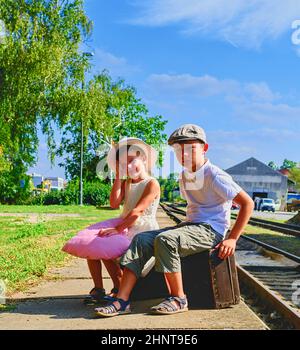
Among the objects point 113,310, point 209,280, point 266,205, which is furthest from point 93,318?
point 266,205

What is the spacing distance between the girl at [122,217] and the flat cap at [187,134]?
0.38 metres

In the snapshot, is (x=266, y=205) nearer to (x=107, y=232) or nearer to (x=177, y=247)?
(x=107, y=232)

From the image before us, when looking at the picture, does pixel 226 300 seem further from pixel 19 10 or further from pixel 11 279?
pixel 19 10

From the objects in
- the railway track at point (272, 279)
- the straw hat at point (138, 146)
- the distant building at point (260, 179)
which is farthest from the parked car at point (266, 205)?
the straw hat at point (138, 146)

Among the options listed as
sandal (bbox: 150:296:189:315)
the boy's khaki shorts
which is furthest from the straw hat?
sandal (bbox: 150:296:189:315)

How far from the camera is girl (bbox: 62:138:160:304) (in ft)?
15.3

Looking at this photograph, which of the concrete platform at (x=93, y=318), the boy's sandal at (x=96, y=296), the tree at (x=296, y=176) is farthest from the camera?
the tree at (x=296, y=176)

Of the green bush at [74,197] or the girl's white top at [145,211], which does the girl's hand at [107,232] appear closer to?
the girl's white top at [145,211]

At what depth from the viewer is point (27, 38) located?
24953mm

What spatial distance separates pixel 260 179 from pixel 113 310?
82517 mm

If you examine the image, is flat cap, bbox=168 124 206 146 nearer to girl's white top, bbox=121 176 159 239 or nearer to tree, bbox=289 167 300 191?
girl's white top, bbox=121 176 159 239

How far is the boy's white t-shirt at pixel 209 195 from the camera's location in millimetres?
4527

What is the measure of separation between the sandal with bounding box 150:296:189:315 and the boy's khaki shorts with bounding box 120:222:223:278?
0.26 m
